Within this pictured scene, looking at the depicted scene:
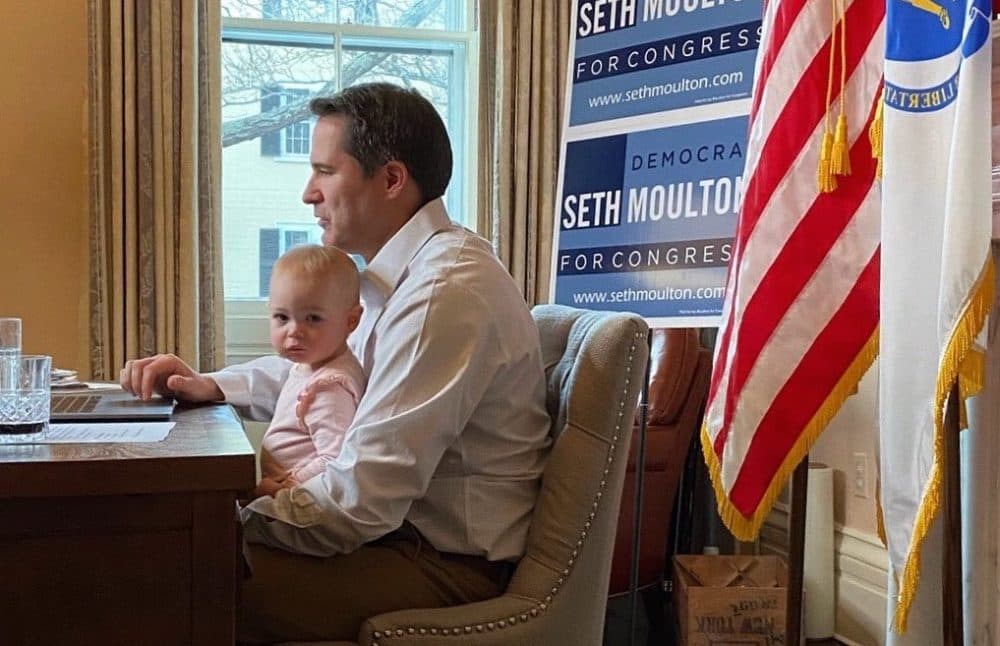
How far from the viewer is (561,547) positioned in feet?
4.91

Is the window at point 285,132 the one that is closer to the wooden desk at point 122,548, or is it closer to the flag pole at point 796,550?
the flag pole at point 796,550

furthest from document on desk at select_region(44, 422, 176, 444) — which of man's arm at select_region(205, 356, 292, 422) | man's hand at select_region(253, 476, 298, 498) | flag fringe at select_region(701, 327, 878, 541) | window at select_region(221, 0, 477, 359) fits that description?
window at select_region(221, 0, 477, 359)

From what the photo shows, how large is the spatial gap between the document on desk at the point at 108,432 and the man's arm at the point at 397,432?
0.68 feet

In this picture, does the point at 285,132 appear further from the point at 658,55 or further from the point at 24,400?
the point at 24,400

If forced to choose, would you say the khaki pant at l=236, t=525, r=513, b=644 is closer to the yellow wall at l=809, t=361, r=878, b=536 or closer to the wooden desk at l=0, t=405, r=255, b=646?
the wooden desk at l=0, t=405, r=255, b=646

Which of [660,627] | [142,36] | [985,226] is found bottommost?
[660,627]

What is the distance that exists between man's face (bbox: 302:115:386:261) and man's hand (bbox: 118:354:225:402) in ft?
1.04

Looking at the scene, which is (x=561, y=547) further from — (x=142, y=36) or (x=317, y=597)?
Result: (x=142, y=36)

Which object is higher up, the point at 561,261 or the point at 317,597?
the point at 561,261

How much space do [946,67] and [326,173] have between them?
965mm

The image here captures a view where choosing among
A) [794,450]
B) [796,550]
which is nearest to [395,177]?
[794,450]

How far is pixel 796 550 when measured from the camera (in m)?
2.00

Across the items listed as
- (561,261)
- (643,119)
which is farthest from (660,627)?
(643,119)

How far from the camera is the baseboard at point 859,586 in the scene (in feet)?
9.41
